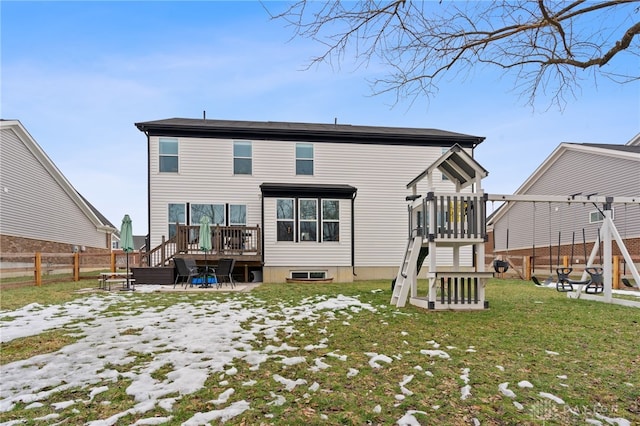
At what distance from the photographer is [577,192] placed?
58.5ft

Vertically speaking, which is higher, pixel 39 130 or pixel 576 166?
pixel 39 130

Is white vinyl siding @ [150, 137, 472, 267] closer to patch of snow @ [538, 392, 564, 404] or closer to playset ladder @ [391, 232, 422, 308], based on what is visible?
playset ladder @ [391, 232, 422, 308]

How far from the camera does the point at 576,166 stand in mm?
17797

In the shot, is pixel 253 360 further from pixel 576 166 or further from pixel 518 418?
pixel 576 166

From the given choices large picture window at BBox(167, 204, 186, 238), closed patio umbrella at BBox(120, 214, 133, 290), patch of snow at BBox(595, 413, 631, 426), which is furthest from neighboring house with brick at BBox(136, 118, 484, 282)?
patch of snow at BBox(595, 413, 631, 426)

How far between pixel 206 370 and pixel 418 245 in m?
5.52

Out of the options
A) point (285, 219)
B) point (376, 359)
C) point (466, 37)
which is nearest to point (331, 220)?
point (285, 219)

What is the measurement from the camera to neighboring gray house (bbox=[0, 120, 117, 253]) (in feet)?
51.1

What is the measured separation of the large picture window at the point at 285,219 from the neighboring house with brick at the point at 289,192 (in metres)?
0.04

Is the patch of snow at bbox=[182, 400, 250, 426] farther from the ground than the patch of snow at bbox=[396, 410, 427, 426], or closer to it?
farther from the ground

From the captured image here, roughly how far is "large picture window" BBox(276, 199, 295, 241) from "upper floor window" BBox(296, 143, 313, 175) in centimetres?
200

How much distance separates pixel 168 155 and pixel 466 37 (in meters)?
13.6

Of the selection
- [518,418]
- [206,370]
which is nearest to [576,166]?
[518,418]

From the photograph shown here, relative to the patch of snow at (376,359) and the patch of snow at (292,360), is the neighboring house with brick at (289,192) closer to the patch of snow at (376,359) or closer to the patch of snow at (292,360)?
the patch of snow at (292,360)
